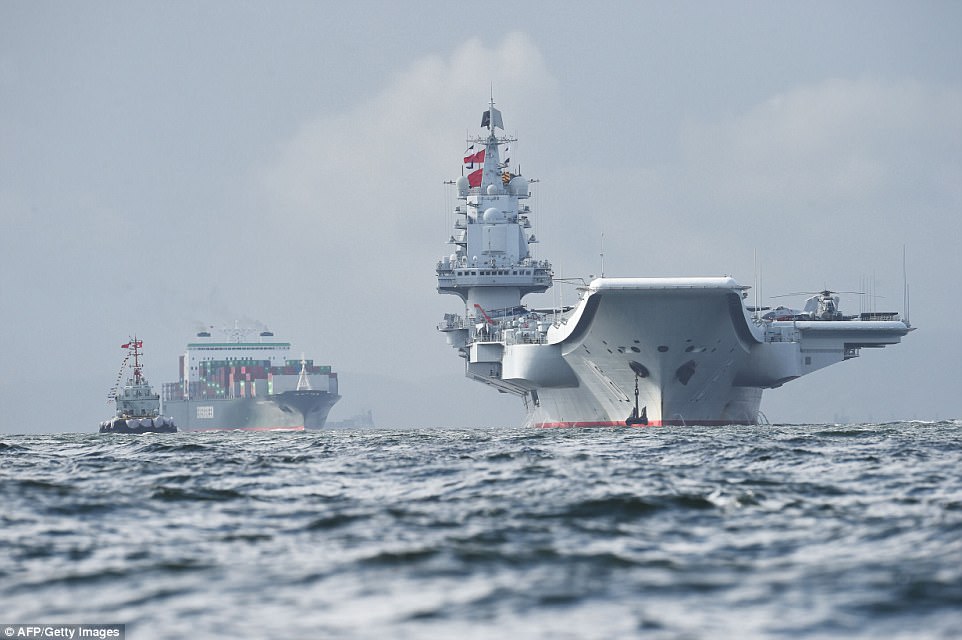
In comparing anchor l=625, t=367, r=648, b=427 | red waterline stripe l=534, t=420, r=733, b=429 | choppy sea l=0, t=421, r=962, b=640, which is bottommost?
choppy sea l=0, t=421, r=962, b=640

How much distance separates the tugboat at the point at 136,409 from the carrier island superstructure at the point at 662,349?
30.6m

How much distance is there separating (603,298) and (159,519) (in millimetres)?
39841

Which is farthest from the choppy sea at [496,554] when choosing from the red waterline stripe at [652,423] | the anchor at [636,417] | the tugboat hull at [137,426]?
the tugboat hull at [137,426]

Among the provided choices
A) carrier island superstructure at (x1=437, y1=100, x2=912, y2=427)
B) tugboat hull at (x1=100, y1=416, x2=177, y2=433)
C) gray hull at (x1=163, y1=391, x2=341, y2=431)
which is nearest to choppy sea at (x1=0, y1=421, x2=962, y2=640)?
carrier island superstructure at (x1=437, y1=100, x2=912, y2=427)

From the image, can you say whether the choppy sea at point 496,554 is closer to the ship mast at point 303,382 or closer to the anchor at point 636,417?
the anchor at point 636,417

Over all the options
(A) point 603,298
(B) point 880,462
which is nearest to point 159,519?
(B) point 880,462

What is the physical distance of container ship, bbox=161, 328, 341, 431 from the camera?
14625 cm

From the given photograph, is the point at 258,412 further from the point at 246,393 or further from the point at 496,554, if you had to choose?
the point at 496,554

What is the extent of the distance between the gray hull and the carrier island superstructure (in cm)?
6350

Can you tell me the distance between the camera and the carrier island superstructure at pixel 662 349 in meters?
54.3

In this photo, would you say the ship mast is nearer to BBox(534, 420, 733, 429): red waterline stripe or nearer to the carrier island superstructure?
the carrier island superstructure

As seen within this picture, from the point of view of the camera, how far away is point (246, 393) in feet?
493

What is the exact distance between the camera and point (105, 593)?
10.4 m

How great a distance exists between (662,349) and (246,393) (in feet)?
328
